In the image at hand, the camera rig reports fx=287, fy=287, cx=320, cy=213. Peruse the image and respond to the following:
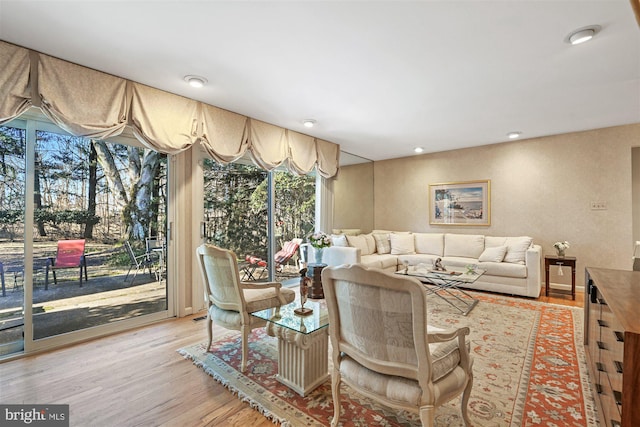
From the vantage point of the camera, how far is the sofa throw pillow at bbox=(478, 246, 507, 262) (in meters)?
4.47

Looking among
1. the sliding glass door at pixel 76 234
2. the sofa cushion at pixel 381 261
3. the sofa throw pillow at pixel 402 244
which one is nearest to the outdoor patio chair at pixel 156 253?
the sliding glass door at pixel 76 234

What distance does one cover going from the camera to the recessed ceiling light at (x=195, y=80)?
107 inches

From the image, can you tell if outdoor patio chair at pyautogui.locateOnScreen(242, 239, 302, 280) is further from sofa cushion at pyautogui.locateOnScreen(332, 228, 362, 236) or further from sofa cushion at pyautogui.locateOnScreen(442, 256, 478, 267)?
sofa cushion at pyautogui.locateOnScreen(442, 256, 478, 267)

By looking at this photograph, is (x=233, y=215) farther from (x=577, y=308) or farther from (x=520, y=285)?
(x=577, y=308)

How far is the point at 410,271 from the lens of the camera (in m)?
3.93

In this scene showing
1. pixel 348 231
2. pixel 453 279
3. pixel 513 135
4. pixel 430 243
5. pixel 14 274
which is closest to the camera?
pixel 14 274

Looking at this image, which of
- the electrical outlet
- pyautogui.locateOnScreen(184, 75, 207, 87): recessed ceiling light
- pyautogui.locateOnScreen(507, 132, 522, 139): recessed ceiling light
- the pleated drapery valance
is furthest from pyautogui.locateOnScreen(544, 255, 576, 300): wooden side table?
pyautogui.locateOnScreen(184, 75, 207, 87): recessed ceiling light

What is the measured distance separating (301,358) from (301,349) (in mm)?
63

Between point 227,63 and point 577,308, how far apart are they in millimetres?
4921

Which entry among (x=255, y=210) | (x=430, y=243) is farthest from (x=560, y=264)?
(x=255, y=210)

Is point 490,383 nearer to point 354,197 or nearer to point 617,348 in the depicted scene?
point 617,348

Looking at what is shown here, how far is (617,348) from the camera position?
4.39 feet

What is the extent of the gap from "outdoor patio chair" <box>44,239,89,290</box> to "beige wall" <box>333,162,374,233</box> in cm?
388

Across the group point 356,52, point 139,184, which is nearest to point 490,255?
point 356,52
